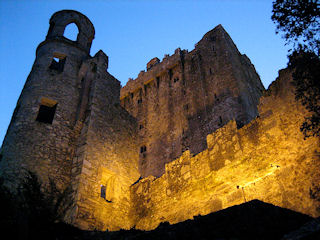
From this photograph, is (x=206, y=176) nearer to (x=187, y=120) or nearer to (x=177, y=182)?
(x=177, y=182)

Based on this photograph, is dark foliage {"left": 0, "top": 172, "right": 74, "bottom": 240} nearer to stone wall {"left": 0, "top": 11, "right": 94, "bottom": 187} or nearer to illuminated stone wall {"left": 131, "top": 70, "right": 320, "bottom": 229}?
stone wall {"left": 0, "top": 11, "right": 94, "bottom": 187}

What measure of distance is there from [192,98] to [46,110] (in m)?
10.7

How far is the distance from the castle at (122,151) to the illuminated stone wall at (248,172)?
0.09 feet

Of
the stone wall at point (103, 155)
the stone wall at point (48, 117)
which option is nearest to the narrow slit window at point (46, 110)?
the stone wall at point (48, 117)

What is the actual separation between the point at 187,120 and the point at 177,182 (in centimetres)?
919

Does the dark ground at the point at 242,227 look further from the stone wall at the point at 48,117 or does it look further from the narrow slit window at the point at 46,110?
the narrow slit window at the point at 46,110

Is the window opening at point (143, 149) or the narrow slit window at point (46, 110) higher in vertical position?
the window opening at point (143, 149)

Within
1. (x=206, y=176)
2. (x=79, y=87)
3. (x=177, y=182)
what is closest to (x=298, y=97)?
(x=206, y=176)

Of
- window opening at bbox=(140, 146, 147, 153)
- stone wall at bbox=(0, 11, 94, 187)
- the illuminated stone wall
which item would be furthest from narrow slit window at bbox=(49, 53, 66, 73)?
window opening at bbox=(140, 146, 147, 153)

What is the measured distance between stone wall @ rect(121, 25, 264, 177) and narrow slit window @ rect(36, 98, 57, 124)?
8.69 meters

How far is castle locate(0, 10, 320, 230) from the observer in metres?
7.74

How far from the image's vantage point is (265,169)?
7965 mm

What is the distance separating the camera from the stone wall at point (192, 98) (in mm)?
17312

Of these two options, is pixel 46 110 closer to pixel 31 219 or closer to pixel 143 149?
pixel 31 219
